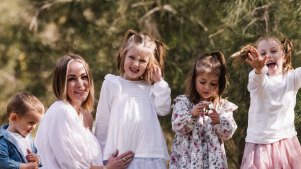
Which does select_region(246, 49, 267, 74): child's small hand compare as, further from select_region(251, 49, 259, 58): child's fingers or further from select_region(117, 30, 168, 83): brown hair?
select_region(117, 30, 168, 83): brown hair

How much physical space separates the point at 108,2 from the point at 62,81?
4124 millimetres

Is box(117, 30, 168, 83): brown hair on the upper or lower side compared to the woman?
upper

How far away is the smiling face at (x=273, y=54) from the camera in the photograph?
377 centimetres

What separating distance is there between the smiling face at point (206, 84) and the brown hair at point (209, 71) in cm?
3

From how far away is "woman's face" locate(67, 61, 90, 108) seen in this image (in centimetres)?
364

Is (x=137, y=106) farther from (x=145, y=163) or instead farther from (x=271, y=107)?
(x=271, y=107)

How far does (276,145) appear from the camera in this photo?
364 centimetres

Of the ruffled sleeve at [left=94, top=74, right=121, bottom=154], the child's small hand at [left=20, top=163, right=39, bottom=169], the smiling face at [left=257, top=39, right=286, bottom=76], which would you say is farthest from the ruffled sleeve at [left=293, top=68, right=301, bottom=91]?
the child's small hand at [left=20, top=163, right=39, bottom=169]

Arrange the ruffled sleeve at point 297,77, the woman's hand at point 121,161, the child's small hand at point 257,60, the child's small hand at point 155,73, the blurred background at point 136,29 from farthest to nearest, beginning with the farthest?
the blurred background at point 136,29, the child's small hand at point 155,73, the ruffled sleeve at point 297,77, the woman's hand at point 121,161, the child's small hand at point 257,60

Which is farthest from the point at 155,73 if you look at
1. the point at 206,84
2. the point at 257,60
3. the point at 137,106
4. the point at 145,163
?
the point at 257,60

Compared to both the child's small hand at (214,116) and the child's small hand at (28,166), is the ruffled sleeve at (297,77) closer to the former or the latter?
the child's small hand at (214,116)

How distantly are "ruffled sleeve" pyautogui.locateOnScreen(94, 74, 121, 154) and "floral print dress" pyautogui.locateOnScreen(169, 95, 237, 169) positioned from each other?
496 mm

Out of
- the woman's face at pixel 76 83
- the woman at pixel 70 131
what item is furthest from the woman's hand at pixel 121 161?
the woman's face at pixel 76 83

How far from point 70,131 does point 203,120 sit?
965mm
